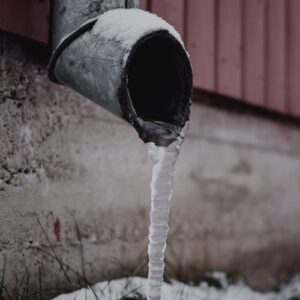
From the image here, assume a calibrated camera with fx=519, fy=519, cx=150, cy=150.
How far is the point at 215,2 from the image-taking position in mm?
3000

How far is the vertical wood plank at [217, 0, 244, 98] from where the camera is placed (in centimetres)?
305

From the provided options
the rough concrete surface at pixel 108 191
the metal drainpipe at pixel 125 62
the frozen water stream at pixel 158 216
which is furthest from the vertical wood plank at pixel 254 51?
the frozen water stream at pixel 158 216

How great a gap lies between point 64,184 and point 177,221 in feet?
2.78

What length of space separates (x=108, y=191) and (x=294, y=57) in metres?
2.02

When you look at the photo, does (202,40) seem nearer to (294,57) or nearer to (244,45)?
(244,45)

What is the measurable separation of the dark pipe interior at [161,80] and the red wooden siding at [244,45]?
0.51m

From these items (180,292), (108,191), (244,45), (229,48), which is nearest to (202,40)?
(229,48)

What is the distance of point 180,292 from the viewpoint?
2258 millimetres

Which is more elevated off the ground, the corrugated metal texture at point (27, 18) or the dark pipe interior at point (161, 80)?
the corrugated metal texture at point (27, 18)

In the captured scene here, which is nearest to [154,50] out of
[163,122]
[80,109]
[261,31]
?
[163,122]

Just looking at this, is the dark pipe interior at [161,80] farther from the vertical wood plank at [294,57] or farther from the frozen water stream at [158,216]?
the vertical wood plank at [294,57]

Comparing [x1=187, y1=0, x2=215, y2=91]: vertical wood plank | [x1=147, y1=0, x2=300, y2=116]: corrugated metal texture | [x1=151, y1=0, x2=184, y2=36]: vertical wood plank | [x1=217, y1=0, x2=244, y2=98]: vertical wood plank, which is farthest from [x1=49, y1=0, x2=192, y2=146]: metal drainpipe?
[x1=217, y1=0, x2=244, y2=98]: vertical wood plank

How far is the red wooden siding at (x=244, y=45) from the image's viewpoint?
9.32ft

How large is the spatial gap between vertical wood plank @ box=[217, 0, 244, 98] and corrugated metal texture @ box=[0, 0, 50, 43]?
4.05 feet
